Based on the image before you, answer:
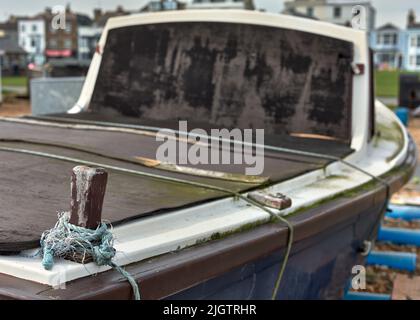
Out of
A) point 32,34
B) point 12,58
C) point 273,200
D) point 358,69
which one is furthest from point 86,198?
point 32,34

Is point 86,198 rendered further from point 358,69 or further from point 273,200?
point 358,69

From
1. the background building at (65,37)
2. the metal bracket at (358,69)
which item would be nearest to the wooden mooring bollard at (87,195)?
the metal bracket at (358,69)

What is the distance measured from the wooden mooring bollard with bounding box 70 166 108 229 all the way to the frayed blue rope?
0.03m

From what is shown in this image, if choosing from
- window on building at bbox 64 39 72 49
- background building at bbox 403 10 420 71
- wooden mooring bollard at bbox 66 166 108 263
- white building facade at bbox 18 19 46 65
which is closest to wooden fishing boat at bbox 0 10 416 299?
wooden mooring bollard at bbox 66 166 108 263

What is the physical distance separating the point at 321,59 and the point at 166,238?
9.73 feet

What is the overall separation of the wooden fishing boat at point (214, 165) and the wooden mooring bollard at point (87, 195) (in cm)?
14

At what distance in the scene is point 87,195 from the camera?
187 centimetres

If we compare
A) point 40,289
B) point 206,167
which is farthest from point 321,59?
point 40,289

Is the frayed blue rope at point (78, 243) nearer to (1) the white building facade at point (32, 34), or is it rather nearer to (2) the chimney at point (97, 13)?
(2) the chimney at point (97, 13)

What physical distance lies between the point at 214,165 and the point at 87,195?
1.69 meters

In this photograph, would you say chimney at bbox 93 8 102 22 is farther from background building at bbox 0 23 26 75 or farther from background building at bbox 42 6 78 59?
background building at bbox 0 23 26 75

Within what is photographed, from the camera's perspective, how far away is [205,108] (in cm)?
514

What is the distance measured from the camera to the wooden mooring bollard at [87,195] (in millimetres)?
1865

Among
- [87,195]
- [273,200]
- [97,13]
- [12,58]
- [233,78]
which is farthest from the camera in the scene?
[97,13]
